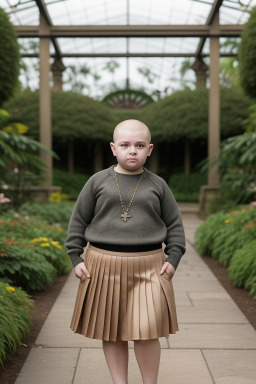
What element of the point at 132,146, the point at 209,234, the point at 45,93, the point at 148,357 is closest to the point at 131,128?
the point at 132,146

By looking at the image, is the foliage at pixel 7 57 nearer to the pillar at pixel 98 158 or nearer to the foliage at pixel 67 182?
the foliage at pixel 67 182

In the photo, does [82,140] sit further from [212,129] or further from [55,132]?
[212,129]

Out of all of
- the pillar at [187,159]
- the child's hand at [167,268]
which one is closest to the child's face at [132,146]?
the child's hand at [167,268]

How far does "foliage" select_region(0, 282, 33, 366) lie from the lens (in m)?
3.16

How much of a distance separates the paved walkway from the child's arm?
943 mm

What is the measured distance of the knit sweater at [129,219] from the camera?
235 cm

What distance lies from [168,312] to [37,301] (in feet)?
9.20

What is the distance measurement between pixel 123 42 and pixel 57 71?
281cm

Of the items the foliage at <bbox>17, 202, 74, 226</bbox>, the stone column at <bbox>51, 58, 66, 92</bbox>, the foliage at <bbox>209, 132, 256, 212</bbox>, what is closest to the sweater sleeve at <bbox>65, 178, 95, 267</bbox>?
the foliage at <bbox>17, 202, 74, 226</bbox>

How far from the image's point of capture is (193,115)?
18.6 meters

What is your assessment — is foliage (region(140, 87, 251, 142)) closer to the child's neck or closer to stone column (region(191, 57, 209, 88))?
stone column (region(191, 57, 209, 88))

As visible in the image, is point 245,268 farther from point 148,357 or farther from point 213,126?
point 213,126

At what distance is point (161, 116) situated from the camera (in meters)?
19.2

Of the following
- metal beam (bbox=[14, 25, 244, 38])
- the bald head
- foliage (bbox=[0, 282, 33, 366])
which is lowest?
foliage (bbox=[0, 282, 33, 366])
